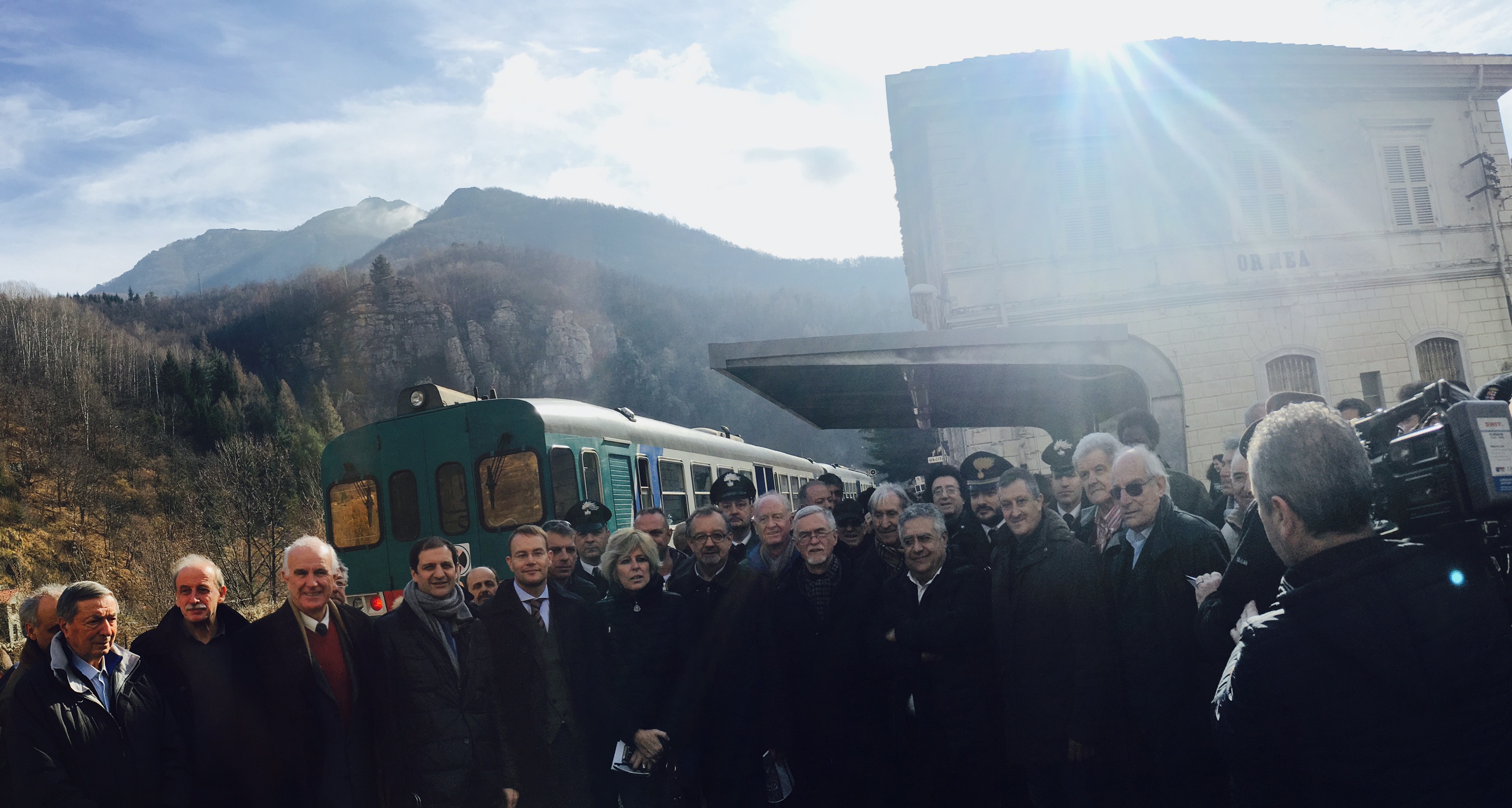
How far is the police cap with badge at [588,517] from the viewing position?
7.14 m

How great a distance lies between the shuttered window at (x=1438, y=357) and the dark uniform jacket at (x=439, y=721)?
17195mm

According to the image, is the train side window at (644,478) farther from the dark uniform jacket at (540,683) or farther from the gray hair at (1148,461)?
the gray hair at (1148,461)

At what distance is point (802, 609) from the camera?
4.97 m

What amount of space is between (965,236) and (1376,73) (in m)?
7.81

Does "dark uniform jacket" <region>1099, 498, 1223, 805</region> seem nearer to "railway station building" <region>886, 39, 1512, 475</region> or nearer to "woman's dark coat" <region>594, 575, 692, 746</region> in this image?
"woman's dark coat" <region>594, 575, 692, 746</region>

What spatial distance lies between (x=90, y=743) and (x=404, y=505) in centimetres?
679

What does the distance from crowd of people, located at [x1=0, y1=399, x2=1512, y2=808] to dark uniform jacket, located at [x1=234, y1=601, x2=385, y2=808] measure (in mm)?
11

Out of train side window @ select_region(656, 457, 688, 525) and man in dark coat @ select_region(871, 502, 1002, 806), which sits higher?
train side window @ select_region(656, 457, 688, 525)

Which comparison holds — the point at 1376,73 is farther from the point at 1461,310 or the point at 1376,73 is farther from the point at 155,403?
the point at 155,403

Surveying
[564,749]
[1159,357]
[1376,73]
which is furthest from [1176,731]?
[1376,73]

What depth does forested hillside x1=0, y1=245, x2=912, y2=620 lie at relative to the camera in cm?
3500

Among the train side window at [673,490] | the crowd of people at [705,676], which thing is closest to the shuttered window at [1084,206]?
the train side window at [673,490]

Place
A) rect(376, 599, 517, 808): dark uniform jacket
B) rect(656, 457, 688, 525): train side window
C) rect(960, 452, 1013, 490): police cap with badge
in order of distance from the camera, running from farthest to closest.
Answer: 1. rect(656, 457, 688, 525): train side window
2. rect(960, 452, 1013, 490): police cap with badge
3. rect(376, 599, 517, 808): dark uniform jacket

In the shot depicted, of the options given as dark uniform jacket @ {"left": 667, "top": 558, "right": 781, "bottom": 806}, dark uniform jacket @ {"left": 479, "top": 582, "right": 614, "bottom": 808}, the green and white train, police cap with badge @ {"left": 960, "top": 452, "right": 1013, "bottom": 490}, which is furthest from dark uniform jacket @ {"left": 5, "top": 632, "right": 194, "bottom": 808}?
the green and white train
